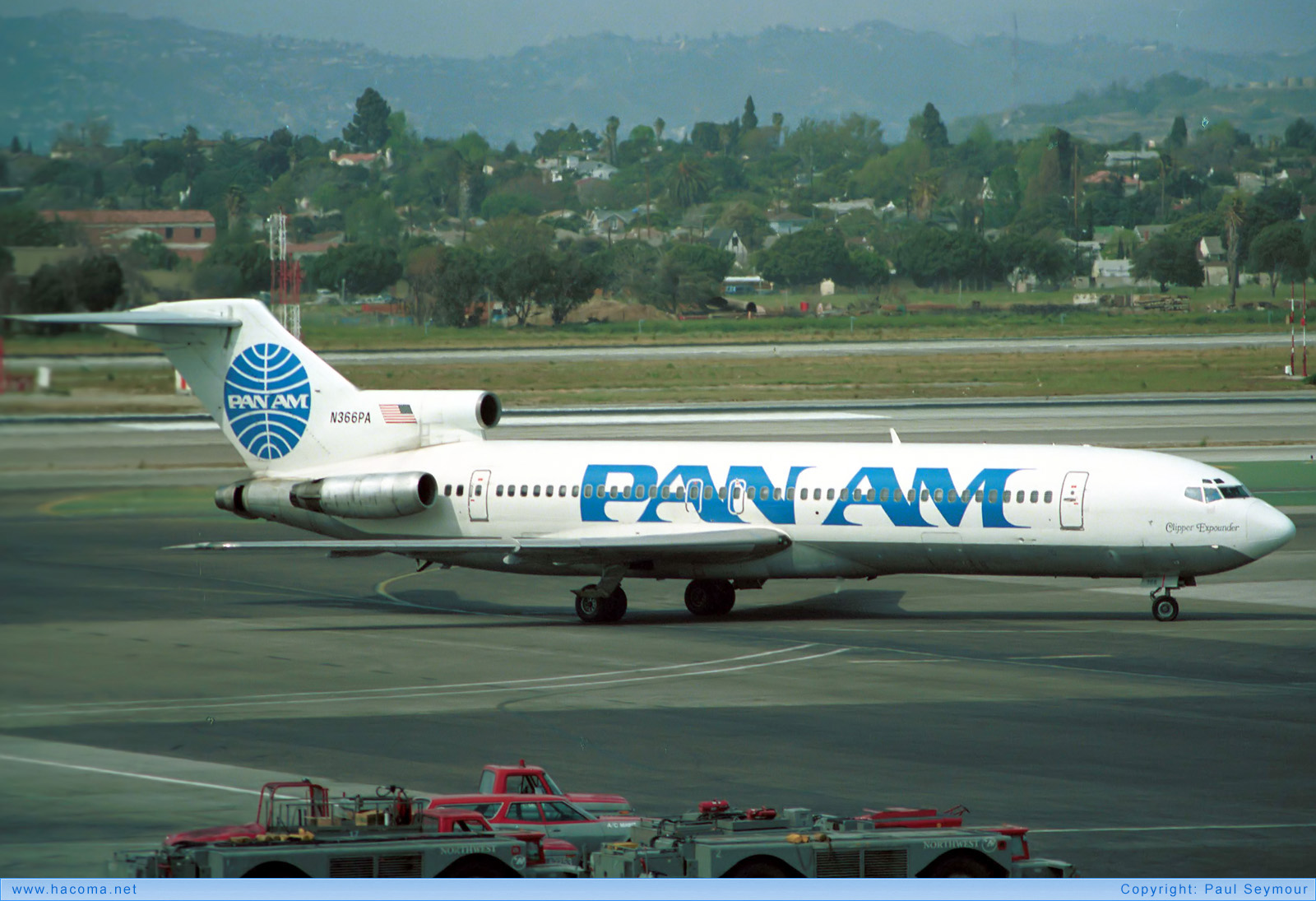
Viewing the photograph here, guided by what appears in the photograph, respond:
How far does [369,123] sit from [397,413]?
1201 centimetres

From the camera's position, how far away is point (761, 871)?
15.2 metres

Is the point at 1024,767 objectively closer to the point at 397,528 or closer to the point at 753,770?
the point at 753,770

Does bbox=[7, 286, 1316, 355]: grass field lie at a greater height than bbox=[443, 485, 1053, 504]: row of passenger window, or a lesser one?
greater

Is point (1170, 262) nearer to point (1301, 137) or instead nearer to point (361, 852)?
point (1301, 137)

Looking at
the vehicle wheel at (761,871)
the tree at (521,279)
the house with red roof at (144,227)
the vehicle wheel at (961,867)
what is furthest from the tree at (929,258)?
the vehicle wheel at (761,871)

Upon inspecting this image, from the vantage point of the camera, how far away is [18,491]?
1792 cm

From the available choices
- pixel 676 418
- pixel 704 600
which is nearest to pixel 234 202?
pixel 704 600

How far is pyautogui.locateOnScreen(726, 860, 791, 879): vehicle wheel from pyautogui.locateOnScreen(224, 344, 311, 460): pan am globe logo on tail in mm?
26971

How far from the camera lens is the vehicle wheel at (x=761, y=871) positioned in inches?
596

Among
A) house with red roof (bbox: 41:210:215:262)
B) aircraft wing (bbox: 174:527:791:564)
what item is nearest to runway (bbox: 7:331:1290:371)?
aircraft wing (bbox: 174:527:791:564)

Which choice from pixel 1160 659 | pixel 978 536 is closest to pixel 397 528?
pixel 978 536

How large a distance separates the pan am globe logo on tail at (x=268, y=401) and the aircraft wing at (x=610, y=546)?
384 centimetres

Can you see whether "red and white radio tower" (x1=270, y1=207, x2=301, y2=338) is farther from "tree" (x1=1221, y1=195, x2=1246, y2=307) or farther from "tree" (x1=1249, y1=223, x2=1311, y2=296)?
"tree" (x1=1221, y1=195, x2=1246, y2=307)

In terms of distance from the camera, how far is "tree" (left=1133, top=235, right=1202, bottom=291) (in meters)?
123
